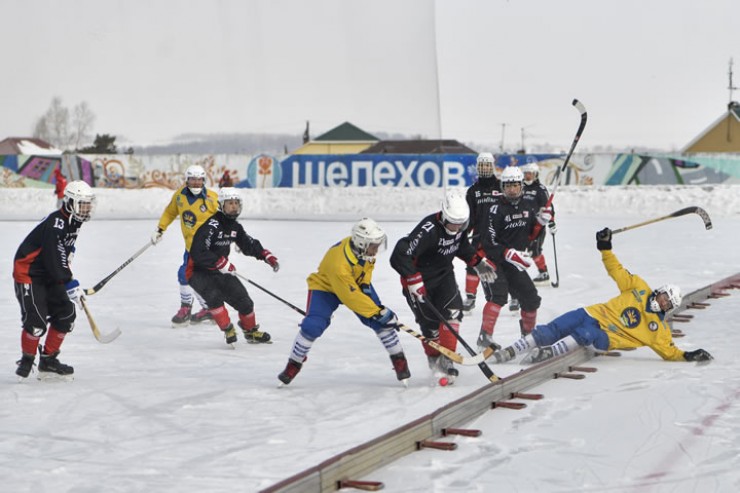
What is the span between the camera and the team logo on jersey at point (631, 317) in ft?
23.9

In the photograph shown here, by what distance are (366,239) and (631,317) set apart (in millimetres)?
2295

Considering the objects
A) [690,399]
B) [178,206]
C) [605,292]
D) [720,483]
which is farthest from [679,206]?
[720,483]

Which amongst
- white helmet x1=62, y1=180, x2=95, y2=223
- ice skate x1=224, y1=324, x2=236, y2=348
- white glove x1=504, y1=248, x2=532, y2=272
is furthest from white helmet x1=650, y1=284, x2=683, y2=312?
white helmet x1=62, y1=180, x2=95, y2=223

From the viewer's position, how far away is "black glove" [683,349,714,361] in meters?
7.20

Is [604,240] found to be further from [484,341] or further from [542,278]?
[542,278]

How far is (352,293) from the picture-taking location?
20.6ft

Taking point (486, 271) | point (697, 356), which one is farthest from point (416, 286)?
point (697, 356)

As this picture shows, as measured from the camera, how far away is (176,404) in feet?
20.4

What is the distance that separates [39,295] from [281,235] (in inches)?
472

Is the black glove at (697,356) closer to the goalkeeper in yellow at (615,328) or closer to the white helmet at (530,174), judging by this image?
the goalkeeper in yellow at (615,328)

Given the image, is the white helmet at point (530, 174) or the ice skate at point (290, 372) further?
the white helmet at point (530, 174)

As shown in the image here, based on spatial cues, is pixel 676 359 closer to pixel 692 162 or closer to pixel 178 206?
pixel 178 206

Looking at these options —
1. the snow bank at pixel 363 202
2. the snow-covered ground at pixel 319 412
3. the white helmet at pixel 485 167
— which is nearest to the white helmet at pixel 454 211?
the snow-covered ground at pixel 319 412

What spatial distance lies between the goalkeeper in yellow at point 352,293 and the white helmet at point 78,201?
1.58 m
